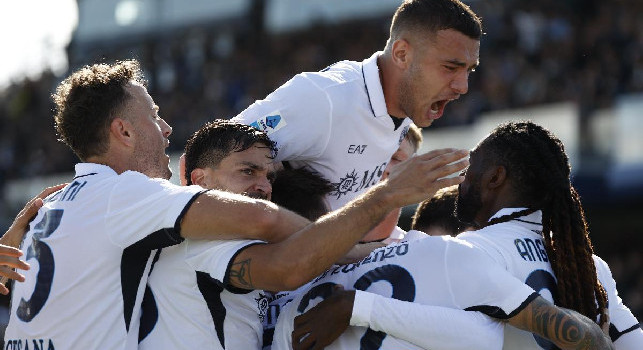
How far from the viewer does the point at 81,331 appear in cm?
411

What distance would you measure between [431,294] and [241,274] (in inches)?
27.9

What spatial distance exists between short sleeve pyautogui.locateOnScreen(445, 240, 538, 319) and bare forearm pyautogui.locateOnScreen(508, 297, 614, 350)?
0.04m

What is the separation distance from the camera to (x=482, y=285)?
388cm

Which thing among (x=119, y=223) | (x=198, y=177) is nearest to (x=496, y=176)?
(x=198, y=177)

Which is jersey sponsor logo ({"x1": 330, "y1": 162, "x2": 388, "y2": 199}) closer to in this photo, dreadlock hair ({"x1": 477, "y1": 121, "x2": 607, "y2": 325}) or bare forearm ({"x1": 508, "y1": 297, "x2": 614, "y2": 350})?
dreadlock hair ({"x1": 477, "y1": 121, "x2": 607, "y2": 325})

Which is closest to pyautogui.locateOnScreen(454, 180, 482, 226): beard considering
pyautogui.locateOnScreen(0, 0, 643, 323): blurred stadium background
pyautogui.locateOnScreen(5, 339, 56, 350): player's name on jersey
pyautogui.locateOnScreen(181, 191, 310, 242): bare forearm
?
pyautogui.locateOnScreen(181, 191, 310, 242): bare forearm

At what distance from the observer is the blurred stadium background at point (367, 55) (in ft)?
42.0

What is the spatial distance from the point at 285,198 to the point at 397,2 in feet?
41.1

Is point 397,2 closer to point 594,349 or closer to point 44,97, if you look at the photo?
point 44,97

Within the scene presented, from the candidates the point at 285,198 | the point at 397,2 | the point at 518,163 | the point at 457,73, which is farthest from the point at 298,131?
the point at 397,2

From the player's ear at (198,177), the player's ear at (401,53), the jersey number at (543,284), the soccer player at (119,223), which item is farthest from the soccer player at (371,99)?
the jersey number at (543,284)

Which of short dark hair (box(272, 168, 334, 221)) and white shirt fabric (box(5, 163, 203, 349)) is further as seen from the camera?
short dark hair (box(272, 168, 334, 221))

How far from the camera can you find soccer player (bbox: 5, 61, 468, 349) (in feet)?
12.8

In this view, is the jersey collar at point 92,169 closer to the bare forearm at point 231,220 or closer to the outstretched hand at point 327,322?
the bare forearm at point 231,220
